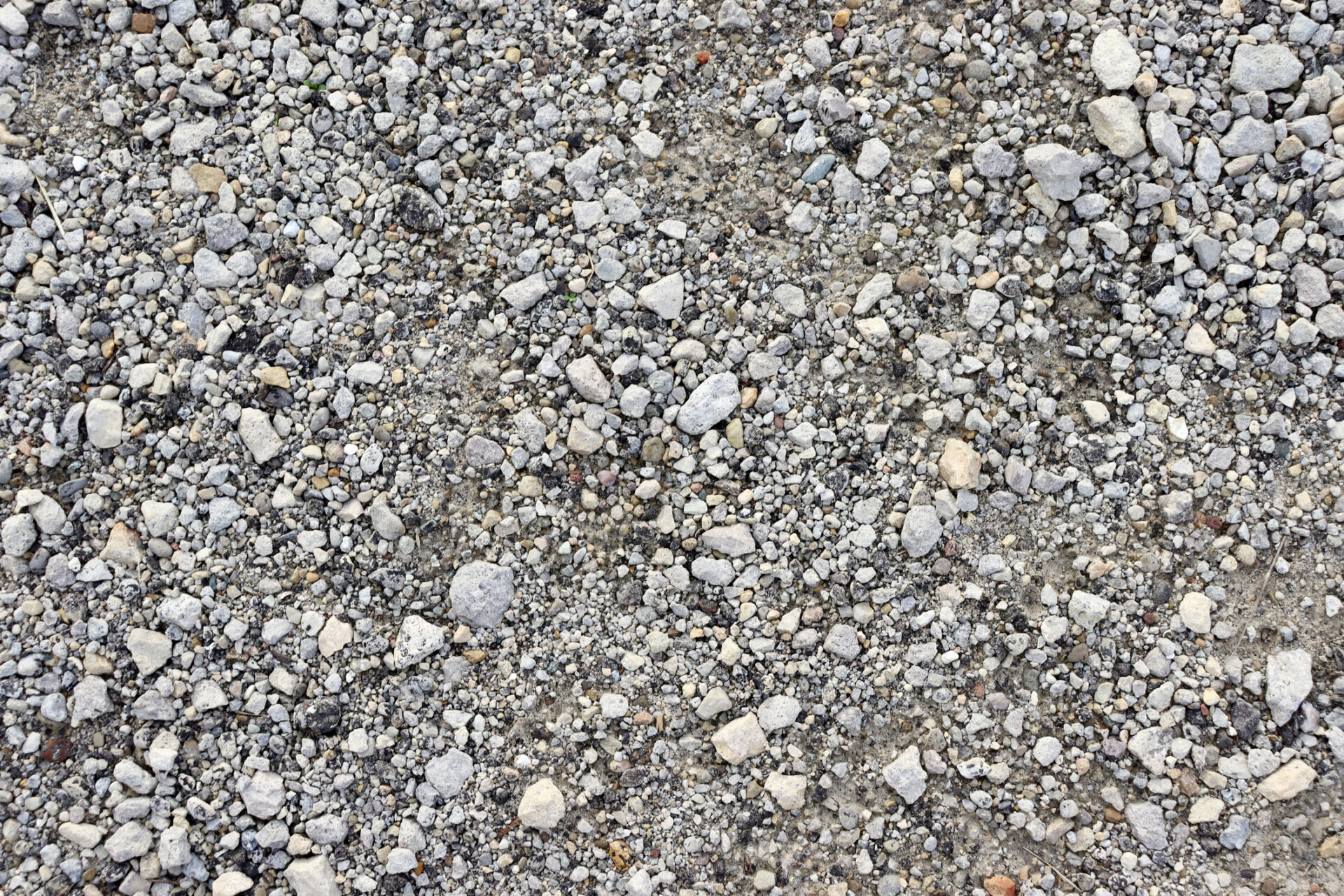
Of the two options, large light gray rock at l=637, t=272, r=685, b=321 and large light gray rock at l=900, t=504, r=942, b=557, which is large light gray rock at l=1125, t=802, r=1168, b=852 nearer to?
large light gray rock at l=900, t=504, r=942, b=557

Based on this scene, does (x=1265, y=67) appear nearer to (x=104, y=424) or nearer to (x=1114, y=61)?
(x=1114, y=61)

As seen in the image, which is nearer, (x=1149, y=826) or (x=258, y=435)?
(x=1149, y=826)

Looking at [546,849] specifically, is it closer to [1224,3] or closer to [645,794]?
[645,794]

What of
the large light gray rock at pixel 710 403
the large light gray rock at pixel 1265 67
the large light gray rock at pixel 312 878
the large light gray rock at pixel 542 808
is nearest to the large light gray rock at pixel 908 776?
the large light gray rock at pixel 542 808

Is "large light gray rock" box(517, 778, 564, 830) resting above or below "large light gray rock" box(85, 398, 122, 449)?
below

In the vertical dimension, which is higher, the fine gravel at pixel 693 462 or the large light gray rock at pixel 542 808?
the fine gravel at pixel 693 462

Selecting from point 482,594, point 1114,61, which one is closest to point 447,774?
point 482,594

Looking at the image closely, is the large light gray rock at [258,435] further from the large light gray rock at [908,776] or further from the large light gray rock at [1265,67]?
the large light gray rock at [1265,67]

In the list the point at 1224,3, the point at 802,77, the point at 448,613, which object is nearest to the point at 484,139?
the point at 802,77

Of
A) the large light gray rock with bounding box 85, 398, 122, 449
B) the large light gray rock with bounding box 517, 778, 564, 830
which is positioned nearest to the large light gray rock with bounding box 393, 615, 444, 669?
the large light gray rock with bounding box 517, 778, 564, 830

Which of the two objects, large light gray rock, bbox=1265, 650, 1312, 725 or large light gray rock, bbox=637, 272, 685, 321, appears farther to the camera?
large light gray rock, bbox=637, 272, 685, 321
